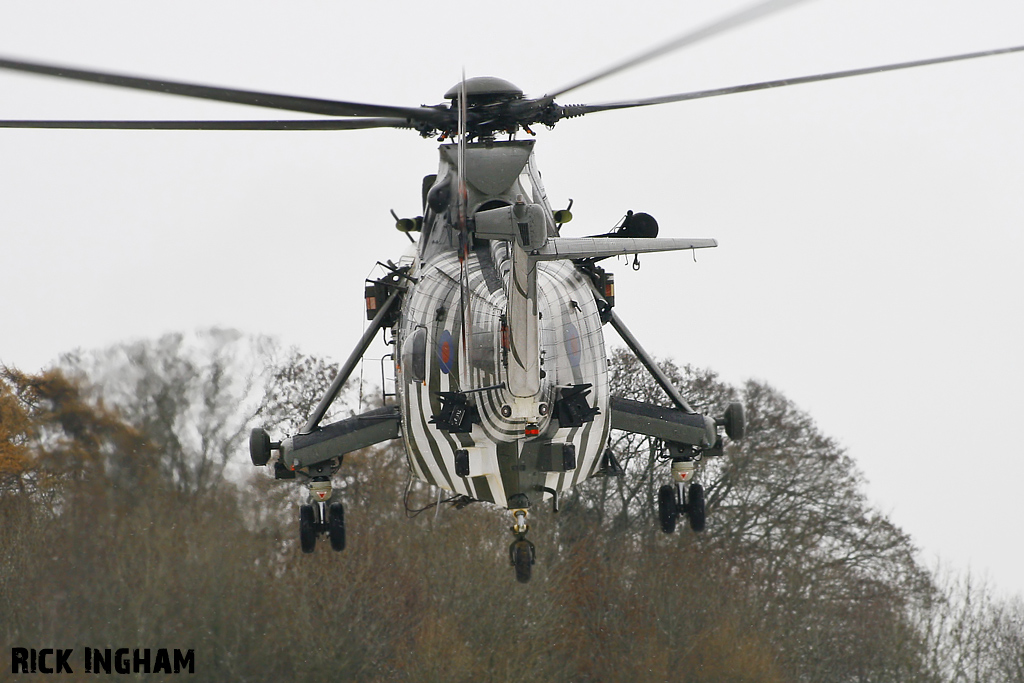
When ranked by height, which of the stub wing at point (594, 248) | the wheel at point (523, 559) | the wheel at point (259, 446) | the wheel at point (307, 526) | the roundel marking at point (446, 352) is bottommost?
the wheel at point (523, 559)

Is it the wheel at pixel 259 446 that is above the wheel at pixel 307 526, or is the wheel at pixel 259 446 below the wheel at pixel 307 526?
above

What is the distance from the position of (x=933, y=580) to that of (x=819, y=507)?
3.55 metres

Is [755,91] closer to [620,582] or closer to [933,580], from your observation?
[620,582]

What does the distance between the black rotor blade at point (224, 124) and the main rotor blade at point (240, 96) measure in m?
0.29

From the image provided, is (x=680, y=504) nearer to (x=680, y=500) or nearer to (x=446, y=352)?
(x=680, y=500)

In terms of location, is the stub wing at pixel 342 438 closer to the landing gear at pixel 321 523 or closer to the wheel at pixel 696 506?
the landing gear at pixel 321 523

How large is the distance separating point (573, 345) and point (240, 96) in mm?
4280

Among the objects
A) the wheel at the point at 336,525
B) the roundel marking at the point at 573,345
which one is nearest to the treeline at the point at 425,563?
the wheel at the point at 336,525

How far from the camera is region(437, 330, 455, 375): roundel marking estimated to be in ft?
44.9

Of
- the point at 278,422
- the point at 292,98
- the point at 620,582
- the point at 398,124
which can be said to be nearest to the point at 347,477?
the point at 278,422

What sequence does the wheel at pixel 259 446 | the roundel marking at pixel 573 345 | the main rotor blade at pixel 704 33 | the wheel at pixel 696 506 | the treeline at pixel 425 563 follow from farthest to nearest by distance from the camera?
the treeline at pixel 425 563 → the wheel at pixel 259 446 → the wheel at pixel 696 506 → the roundel marking at pixel 573 345 → the main rotor blade at pixel 704 33

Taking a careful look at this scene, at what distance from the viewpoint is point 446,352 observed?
45.1ft

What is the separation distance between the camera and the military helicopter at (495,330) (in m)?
12.0

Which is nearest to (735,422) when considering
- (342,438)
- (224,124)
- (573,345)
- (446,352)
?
(573,345)
